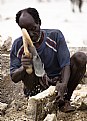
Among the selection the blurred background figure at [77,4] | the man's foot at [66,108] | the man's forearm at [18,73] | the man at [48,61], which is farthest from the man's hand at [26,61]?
the blurred background figure at [77,4]

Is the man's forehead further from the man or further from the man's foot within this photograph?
the man's foot

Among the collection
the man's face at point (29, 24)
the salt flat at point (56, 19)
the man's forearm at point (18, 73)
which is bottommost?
the salt flat at point (56, 19)

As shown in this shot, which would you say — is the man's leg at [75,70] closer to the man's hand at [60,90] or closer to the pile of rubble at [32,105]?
the pile of rubble at [32,105]

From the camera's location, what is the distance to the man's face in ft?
9.76

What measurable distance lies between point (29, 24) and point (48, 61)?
1.38 ft

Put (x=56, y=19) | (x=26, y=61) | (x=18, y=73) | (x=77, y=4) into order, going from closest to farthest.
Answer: (x=26, y=61) → (x=18, y=73) → (x=56, y=19) → (x=77, y=4)

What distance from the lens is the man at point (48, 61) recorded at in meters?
3.04

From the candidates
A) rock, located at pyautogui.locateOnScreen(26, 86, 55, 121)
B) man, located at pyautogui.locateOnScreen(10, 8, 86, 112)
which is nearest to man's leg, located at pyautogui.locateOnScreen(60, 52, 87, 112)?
man, located at pyautogui.locateOnScreen(10, 8, 86, 112)

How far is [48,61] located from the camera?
325cm

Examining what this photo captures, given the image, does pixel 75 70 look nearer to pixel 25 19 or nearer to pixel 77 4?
pixel 25 19

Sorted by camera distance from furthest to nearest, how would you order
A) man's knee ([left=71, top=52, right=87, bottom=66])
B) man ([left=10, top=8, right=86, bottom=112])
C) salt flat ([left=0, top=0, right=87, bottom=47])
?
salt flat ([left=0, top=0, right=87, bottom=47]) → man's knee ([left=71, top=52, right=87, bottom=66]) → man ([left=10, top=8, right=86, bottom=112])

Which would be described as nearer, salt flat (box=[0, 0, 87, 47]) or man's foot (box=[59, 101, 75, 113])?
man's foot (box=[59, 101, 75, 113])

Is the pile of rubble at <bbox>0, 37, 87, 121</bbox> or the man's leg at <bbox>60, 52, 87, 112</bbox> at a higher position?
the man's leg at <bbox>60, 52, 87, 112</bbox>

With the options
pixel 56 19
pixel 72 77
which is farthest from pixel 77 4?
pixel 72 77
